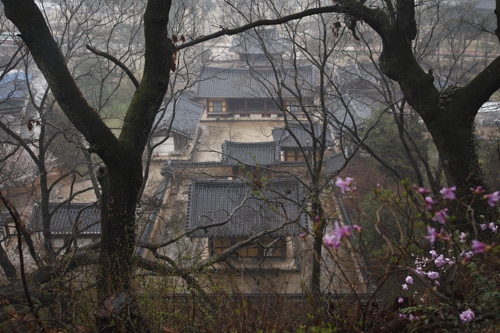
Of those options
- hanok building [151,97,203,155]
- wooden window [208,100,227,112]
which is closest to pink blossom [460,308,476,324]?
hanok building [151,97,203,155]

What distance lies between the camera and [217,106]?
28.7 metres

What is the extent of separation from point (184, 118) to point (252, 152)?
22.6 ft

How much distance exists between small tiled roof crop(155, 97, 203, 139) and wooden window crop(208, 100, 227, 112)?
1.82 metres

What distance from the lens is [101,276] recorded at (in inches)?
162

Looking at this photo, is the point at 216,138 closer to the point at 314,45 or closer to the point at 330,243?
the point at 314,45

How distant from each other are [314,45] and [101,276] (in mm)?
27971

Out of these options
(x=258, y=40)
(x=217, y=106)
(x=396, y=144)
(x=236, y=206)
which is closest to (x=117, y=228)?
(x=258, y=40)

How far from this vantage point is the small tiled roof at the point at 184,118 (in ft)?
75.2

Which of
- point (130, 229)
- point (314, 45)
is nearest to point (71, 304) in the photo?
point (130, 229)

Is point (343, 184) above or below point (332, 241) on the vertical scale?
above

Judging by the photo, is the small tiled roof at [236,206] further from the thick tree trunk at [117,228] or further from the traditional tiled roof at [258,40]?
the thick tree trunk at [117,228]

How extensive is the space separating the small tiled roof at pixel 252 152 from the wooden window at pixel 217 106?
376 inches

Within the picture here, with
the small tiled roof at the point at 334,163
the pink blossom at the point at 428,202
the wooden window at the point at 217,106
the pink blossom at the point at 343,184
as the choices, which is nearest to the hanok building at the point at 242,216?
the small tiled roof at the point at 334,163

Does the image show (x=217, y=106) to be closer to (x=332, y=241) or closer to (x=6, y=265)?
(x=6, y=265)
